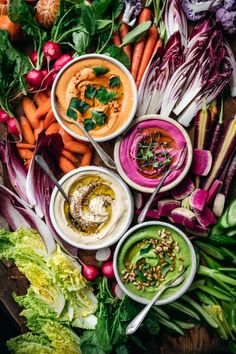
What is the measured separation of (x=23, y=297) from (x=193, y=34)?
73.5 inches

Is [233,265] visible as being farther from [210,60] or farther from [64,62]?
[64,62]

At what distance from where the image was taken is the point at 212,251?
11.3 ft

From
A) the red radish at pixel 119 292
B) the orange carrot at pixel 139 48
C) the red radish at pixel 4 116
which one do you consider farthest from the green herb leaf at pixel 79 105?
the red radish at pixel 119 292

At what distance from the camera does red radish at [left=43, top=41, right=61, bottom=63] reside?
352cm

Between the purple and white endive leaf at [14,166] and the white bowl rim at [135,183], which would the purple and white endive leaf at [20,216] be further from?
the white bowl rim at [135,183]

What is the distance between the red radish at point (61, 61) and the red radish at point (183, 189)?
3.21 feet

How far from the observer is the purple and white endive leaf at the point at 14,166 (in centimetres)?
360

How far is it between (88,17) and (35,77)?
18.4 inches

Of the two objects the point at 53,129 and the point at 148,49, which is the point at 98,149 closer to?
the point at 53,129

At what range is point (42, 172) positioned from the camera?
358 cm

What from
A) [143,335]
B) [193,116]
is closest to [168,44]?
[193,116]

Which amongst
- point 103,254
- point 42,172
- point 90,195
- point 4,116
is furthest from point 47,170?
point 103,254

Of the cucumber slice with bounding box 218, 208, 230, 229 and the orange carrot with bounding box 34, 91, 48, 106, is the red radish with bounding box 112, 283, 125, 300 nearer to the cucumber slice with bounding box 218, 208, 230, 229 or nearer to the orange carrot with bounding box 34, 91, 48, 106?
the cucumber slice with bounding box 218, 208, 230, 229

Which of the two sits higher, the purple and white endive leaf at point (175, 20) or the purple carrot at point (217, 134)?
the purple and white endive leaf at point (175, 20)
